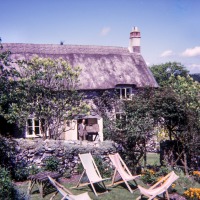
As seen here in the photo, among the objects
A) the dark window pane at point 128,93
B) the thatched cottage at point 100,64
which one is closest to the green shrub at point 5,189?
the thatched cottage at point 100,64

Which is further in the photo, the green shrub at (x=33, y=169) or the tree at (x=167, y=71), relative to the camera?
the tree at (x=167, y=71)

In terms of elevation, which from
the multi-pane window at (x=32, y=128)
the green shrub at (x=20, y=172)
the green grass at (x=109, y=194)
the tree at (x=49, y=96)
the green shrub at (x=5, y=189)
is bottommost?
the green grass at (x=109, y=194)

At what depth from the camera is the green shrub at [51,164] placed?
1161 cm

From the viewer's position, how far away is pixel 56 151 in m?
12.1

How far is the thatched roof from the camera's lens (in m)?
22.7

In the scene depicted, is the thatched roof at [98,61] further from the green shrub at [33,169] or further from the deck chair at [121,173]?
the deck chair at [121,173]

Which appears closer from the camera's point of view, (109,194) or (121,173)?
(109,194)

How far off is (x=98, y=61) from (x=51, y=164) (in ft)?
46.4

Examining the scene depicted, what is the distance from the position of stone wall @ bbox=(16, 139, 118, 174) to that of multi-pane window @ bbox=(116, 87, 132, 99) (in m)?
10.9

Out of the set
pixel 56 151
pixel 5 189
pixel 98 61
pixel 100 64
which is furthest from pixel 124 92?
pixel 5 189

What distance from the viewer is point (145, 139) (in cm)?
1233

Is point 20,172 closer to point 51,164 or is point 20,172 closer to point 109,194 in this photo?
point 51,164

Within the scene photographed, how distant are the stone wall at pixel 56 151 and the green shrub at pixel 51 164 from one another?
0.23 meters

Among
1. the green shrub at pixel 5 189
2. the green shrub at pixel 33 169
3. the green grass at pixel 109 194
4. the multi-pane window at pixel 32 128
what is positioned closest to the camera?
the green shrub at pixel 5 189
